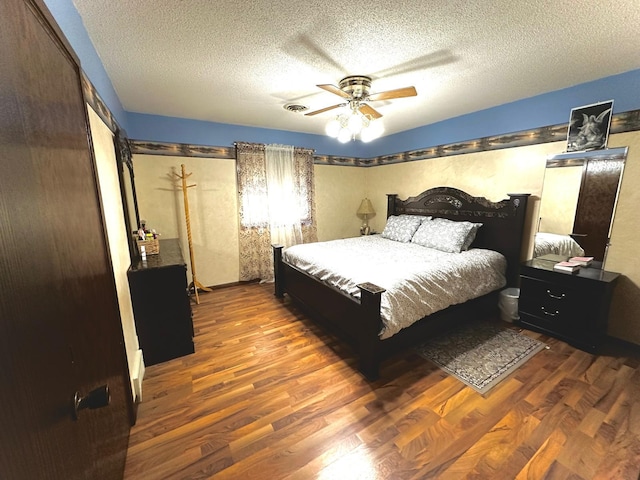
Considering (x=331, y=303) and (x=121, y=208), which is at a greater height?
(x=121, y=208)

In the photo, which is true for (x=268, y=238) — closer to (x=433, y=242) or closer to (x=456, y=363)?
(x=433, y=242)

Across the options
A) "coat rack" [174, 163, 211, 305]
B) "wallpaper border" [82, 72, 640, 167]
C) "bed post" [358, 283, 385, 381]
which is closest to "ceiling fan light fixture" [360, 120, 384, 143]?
"bed post" [358, 283, 385, 381]

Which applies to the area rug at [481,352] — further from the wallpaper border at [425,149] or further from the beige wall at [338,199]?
the beige wall at [338,199]

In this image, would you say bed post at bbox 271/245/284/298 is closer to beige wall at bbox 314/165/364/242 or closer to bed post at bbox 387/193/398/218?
beige wall at bbox 314/165/364/242

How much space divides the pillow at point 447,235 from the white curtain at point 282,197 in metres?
1.94

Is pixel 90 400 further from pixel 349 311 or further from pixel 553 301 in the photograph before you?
pixel 553 301

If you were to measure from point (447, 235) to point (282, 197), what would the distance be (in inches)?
97.6

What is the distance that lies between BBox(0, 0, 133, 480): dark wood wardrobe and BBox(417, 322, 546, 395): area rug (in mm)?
2239

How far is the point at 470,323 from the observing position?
2.80 meters

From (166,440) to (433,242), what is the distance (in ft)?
10.4

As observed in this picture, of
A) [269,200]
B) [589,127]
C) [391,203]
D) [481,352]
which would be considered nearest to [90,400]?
[481,352]

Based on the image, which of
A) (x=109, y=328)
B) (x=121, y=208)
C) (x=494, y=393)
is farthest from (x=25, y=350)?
(x=494, y=393)

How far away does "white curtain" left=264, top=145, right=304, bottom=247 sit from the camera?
13.1 ft

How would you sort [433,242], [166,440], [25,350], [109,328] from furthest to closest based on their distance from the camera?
[433,242], [166,440], [109,328], [25,350]
